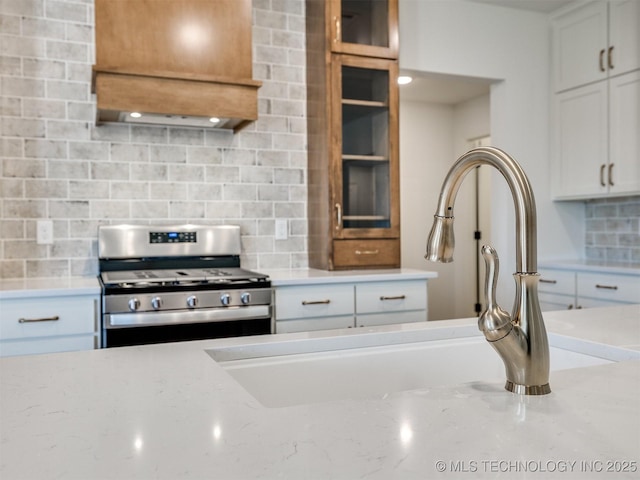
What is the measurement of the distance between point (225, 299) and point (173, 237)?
2.06 feet

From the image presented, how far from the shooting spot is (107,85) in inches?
95.7

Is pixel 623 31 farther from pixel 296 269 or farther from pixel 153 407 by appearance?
pixel 153 407

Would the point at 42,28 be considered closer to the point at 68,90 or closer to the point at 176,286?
the point at 68,90

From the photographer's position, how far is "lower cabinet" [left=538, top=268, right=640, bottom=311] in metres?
3.06

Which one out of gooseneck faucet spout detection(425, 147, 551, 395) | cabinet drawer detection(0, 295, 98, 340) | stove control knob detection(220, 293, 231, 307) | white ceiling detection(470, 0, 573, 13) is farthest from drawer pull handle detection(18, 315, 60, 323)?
white ceiling detection(470, 0, 573, 13)

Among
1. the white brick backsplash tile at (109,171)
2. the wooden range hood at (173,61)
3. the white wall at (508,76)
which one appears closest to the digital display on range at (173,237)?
the white brick backsplash tile at (109,171)

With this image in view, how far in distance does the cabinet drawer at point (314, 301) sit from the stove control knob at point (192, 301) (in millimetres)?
385

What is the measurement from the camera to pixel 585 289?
3326 millimetres

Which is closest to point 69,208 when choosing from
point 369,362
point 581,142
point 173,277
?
point 173,277

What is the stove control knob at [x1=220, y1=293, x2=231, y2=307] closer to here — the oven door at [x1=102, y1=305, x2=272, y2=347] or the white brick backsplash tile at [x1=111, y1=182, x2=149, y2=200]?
the oven door at [x1=102, y1=305, x2=272, y2=347]

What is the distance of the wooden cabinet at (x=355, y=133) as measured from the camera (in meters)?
3.00

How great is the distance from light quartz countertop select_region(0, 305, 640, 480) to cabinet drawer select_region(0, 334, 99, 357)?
1379 mm

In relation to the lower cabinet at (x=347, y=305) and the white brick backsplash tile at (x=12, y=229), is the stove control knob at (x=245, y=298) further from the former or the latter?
the white brick backsplash tile at (x=12, y=229)

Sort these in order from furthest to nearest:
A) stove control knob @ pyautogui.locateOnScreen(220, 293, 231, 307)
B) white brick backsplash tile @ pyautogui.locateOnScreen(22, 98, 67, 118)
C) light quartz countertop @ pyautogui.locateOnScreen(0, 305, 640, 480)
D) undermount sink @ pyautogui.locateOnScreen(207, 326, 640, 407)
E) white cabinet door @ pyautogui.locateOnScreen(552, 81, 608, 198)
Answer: white cabinet door @ pyautogui.locateOnScreen(552, 81, 608, 198) → white brick backsplash tile @ pyautogui.locateOnScreen(22, 98, 67, 118) → stove control knob @ pyautogui.locateOnScreen(220, 293, 231, 307) → undermount sink @ pyautogui.locateOnScreen(207, 326, 640, 407) → light quartz countertop @ pyautogui.locateOnScreen(0, 305, 640, 480)
